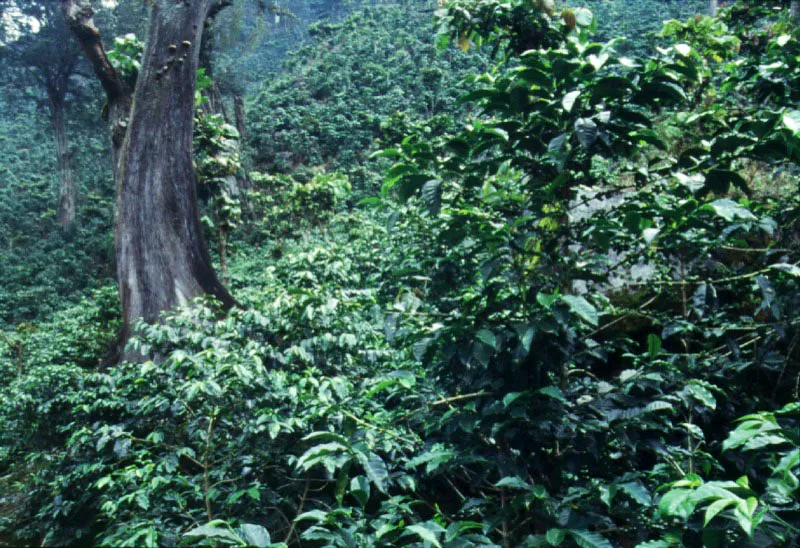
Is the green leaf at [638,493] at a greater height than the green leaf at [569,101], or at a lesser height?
lesser

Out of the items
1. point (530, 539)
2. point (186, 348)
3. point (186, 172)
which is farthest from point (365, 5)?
point (530, 539)

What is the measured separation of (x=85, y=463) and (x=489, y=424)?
207 centimetres

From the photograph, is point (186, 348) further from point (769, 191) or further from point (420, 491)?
point (769, 191)

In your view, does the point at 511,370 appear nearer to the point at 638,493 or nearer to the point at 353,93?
the point at 638,493

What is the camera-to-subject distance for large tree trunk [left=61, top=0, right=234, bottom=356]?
5.28 meters

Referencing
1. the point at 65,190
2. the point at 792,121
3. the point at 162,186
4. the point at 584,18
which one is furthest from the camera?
the point at 65,190

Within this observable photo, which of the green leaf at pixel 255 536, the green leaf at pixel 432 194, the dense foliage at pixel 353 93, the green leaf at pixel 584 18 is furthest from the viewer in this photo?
the dense foliage at pixel 353 93

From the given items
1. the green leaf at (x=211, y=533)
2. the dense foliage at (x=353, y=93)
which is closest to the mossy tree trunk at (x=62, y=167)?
the dense foliage at (x=353, y=93)

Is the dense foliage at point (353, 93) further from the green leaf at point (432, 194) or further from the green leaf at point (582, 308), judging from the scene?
the green leaf at point (582, 308)

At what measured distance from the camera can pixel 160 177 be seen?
5500 mm

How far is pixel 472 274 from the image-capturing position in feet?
7.14

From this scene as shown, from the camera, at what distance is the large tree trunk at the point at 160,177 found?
17.3 ft

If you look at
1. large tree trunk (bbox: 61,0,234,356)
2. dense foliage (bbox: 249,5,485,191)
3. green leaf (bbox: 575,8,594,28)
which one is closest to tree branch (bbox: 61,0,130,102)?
large tree trunk (bbox: 61,0,234,356)

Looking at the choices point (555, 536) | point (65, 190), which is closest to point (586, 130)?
point (555, 536)
